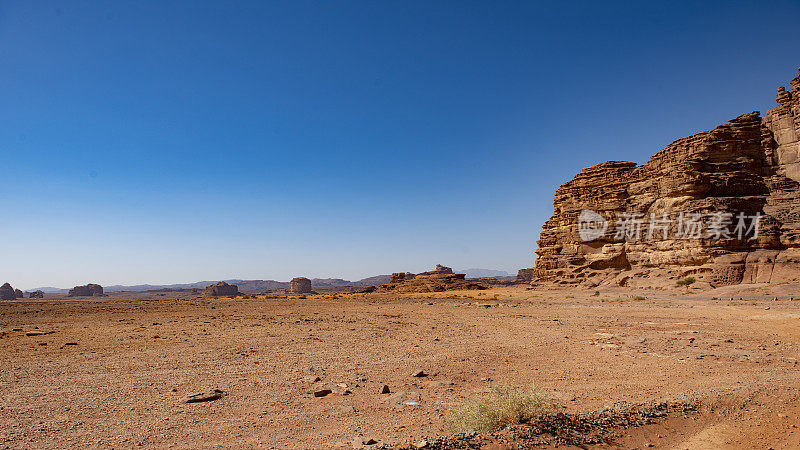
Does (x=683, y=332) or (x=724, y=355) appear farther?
(x=683, y=332)

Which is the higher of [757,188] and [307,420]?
[757,188]

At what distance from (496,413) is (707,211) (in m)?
33.1

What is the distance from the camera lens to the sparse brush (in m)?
4.18

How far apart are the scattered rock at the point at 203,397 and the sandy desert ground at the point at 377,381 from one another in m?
0.13

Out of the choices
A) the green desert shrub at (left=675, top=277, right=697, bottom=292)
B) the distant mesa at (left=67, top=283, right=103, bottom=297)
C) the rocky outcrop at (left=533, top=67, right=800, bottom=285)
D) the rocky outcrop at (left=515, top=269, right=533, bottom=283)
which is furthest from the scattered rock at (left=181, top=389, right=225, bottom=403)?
the distant mesa at (left=67, top=283, right=103, bottom=297)

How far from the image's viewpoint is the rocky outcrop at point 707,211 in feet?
89.3

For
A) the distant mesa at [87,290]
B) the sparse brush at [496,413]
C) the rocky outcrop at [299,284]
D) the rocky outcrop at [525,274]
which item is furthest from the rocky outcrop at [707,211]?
the distant mesa at [87,290]

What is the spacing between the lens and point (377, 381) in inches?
→ 264

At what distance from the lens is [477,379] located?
21.9 feet

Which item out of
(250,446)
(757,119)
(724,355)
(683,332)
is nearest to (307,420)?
(250,446)

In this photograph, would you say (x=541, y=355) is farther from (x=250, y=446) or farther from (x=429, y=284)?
(x=429, y=284)

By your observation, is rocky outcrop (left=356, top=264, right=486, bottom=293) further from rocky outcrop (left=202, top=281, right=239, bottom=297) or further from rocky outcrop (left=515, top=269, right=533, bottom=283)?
rocky outcrop (left=515, top=269, right=533, bottom=283)

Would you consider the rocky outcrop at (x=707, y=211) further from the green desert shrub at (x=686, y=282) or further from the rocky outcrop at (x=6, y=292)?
the rocky outcrop at (x=6, y=292)

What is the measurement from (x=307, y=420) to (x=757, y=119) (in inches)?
1624
